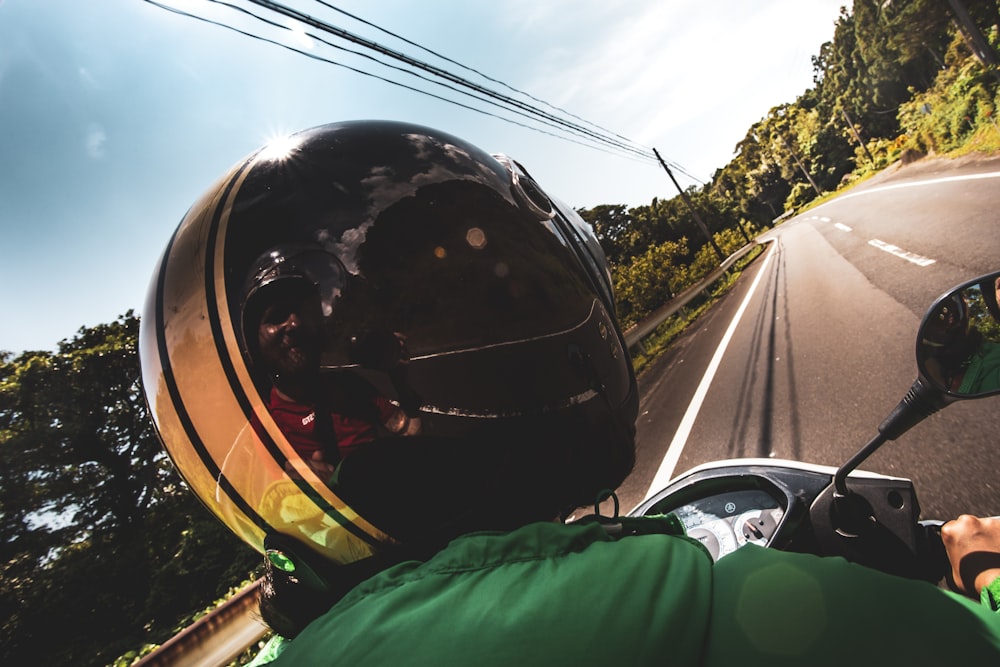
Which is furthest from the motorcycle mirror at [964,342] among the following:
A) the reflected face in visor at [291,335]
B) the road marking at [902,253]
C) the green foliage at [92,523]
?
the green foliage at [92,523]

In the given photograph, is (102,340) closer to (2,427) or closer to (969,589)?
(2,427)

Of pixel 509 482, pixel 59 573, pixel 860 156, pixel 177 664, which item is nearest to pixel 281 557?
pixel 509 482

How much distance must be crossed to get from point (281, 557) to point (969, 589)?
1.60 m

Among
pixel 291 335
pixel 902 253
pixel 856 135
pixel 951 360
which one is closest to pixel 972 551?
pixel 951 360

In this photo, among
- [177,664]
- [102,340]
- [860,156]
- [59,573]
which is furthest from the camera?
[860,156]

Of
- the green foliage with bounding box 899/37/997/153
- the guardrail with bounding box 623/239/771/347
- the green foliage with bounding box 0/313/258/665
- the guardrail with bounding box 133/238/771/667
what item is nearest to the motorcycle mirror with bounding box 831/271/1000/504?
the guardrail with bounding box 133/238/771/667

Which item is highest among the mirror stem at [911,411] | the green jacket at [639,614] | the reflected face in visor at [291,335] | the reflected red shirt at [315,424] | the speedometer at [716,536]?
the reflected face in visor at [291,335]

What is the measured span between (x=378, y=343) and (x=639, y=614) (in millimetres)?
754

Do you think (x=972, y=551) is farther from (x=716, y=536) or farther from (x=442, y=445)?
(x=442, y=445)

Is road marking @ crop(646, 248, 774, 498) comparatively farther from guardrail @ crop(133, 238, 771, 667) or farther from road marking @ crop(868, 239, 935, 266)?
road marking @ crop(868, 239, 935, 266)

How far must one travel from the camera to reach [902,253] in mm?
7016

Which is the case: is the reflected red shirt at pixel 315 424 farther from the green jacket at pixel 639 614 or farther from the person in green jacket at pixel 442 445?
the green jacket at pixel 639 614

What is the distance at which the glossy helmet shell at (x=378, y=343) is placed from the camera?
1.03 m

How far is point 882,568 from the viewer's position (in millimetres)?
1115
